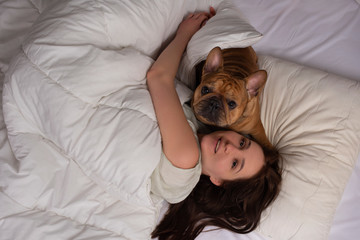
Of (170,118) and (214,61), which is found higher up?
(214,61)

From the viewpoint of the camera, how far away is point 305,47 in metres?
1.96

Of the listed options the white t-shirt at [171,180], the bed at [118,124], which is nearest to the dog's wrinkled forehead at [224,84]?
the bed at [118,124]

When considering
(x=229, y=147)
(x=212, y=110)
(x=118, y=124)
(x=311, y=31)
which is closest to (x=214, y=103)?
(x=212, y=110)

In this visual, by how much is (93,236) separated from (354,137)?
1.24 metres

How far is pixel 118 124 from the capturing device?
1.36 metres

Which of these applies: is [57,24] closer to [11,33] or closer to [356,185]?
[11,33]

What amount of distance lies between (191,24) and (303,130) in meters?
0.79

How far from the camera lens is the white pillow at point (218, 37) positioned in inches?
65.0

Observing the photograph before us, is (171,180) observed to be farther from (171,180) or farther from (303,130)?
(303,130)

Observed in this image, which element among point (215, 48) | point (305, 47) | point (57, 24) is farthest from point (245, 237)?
point (57, 24)

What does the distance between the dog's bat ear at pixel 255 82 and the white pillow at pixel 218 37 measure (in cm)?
23

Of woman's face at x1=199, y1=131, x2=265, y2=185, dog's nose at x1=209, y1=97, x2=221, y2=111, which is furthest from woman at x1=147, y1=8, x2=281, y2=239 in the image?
dog's nose at x1=209, y1=97, x2=221, y2=111

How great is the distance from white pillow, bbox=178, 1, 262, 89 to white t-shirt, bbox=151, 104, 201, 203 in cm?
56

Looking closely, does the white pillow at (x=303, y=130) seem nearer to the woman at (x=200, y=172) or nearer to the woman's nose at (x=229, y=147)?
the woman at (x=200, y=172)
